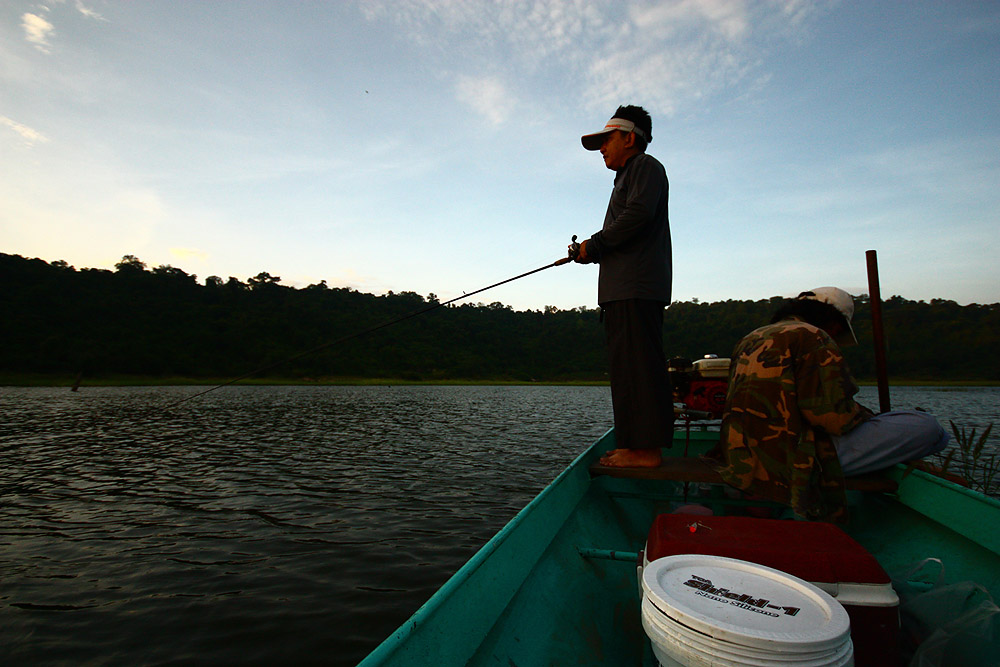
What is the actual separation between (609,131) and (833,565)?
2.98 metres

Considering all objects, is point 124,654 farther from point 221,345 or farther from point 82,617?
point 221,345

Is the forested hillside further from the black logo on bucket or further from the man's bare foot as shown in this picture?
the black logo on bucket

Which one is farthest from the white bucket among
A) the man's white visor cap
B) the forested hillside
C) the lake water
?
the forested hillside

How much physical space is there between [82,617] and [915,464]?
6.72 m

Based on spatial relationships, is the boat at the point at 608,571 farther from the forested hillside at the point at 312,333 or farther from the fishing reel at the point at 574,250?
the forested hillside at the point at 312,333

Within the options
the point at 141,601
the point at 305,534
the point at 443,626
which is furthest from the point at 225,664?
the point at 443,626

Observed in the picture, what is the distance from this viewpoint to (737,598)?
4.14 ft

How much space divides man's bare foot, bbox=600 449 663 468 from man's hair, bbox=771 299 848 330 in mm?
1171

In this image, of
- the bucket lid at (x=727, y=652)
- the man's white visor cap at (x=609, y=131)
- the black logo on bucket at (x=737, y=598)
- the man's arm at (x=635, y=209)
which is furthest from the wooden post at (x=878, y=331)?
the bucket lid at (x=727, y=652)

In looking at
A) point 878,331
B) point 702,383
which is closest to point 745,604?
point 702,383

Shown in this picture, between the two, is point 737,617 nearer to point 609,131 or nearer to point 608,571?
point 608,571

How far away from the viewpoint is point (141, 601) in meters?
4.90

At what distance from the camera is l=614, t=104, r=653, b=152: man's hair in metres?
3.61

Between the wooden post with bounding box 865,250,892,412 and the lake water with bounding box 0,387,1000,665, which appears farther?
the wooden post with bounding box 865,250,892,412
